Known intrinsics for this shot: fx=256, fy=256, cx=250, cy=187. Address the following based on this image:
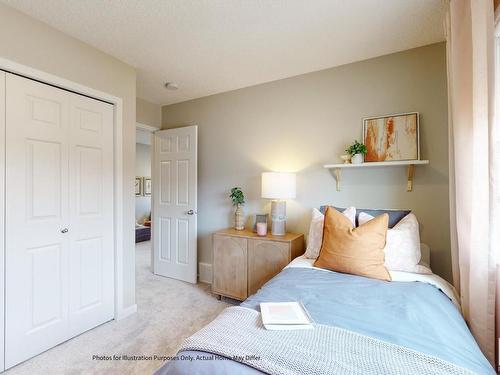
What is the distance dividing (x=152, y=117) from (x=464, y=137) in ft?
11.3

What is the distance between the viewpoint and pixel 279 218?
262 cm

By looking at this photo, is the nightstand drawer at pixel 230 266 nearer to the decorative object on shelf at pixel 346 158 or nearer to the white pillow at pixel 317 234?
the white pillow at pixel 317 234

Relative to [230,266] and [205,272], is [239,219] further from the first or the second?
[205,272]

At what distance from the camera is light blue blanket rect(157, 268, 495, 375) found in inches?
35.6

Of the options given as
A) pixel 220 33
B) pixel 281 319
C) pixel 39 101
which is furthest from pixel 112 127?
pixel 281 319

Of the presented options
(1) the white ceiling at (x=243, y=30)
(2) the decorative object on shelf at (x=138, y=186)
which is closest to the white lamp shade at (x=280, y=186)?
(1) the white ceiling at (x=243, y=30)

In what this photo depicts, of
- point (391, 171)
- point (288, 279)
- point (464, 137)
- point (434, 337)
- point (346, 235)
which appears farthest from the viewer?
point (391, 171)

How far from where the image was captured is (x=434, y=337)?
3.31 ft

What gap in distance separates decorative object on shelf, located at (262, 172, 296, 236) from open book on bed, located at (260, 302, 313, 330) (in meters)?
1.35

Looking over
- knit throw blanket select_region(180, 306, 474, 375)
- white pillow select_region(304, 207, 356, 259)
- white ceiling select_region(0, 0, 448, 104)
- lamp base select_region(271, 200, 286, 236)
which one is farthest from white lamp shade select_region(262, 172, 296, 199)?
knit throw blanket select_region(180, 306, 474, 375)

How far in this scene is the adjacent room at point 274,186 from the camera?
3.80 ft

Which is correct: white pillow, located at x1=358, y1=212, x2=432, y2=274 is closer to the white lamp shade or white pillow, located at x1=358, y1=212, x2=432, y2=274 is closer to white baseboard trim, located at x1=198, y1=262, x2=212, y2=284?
the white lamp shade

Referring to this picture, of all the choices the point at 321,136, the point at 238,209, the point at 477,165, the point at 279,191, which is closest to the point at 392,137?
the point at 321,136

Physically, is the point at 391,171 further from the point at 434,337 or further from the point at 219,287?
the point at 219,287
